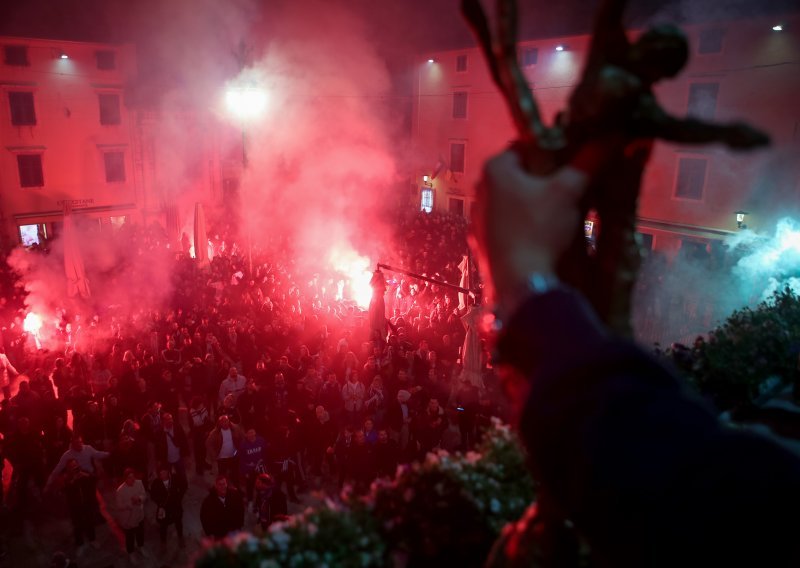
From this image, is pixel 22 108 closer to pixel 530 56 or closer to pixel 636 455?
pixel 530 56

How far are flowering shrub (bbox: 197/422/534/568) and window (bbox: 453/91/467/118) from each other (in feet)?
108

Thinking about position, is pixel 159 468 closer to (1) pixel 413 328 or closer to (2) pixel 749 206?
(1) pixel 413 328

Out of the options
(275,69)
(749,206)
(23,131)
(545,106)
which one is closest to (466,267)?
(749,206)

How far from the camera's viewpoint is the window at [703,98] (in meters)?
23.6

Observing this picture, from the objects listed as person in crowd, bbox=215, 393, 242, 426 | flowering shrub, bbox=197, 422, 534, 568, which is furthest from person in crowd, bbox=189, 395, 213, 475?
flowering shrub, bbox=197, 422, 534, 568

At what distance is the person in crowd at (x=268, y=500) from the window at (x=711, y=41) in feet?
81.3

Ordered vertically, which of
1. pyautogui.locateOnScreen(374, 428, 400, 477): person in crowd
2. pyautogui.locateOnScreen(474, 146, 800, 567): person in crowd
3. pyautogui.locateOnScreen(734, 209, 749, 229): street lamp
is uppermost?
pyautogui.locateOnScreen(474, 146, 800, 567): person in crowd

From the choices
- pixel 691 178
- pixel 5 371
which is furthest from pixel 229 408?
pixel 691 178

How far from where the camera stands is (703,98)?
24078 mm

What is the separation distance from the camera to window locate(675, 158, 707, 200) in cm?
2411

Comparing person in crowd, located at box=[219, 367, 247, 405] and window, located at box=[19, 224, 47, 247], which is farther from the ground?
window, located at box=[19, 224, 47, 247]

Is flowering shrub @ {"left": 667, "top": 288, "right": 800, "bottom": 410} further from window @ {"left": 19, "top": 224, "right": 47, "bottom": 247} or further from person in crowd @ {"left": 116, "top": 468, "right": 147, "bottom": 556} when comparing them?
window @ {"left": 19, "top": 224, "right": 47, "bottom": 247}

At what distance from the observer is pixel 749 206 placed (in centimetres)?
2228

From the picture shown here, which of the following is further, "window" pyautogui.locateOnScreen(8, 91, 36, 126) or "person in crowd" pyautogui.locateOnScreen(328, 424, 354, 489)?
"window" pyautogui.locateOnScreen(8, 91, 36, 126)
